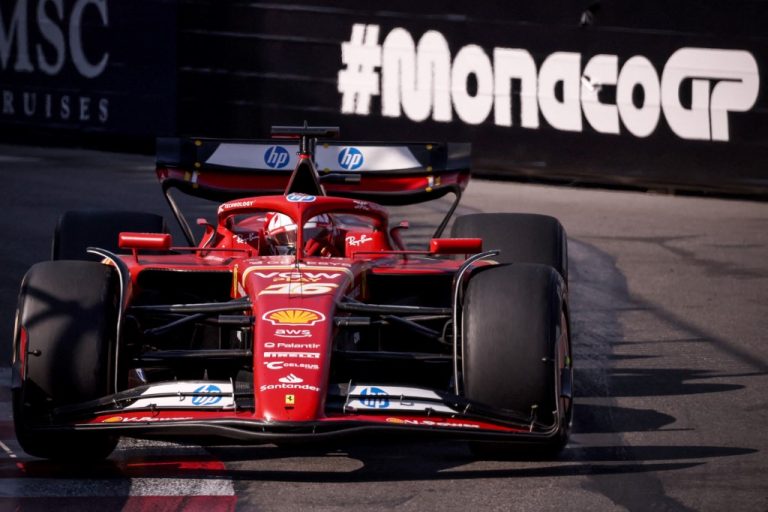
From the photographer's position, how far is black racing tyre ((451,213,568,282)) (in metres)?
7.98

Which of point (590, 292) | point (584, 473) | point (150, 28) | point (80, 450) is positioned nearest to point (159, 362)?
point (80, 450)

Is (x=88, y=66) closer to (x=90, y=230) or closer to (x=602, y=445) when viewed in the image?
(x=90, y=230)

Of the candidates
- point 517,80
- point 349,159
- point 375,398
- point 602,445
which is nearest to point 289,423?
point 375,398

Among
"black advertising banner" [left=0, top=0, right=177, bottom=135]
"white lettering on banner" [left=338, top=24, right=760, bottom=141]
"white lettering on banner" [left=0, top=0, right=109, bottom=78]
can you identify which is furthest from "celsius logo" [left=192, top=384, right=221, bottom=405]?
"white lettering on banner" [left=0, top=0, right=109, bottom=78]

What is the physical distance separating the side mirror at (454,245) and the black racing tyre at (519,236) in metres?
1.16

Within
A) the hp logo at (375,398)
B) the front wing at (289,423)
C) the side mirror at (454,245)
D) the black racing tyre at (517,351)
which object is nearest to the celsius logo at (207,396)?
the front wing at (289,423)

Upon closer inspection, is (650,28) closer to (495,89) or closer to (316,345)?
(495,89)

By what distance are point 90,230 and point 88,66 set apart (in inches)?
396

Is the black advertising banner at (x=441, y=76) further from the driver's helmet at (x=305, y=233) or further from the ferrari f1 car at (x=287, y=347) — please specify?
the ferrari f1 car at (x=287, y=347)

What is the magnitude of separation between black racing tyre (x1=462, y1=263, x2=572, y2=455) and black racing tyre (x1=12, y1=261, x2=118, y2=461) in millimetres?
1420

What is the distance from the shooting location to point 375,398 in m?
5.85

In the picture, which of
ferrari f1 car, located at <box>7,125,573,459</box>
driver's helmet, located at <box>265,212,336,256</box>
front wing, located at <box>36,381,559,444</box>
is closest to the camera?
front wing, located at <box>36,381,559,444</box>

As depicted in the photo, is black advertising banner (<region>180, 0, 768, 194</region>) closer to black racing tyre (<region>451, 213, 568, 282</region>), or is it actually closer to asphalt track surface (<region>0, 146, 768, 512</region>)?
asphalt track surface (<region>0, 146, 768, 512</region>)

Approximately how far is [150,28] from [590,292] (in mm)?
8201
